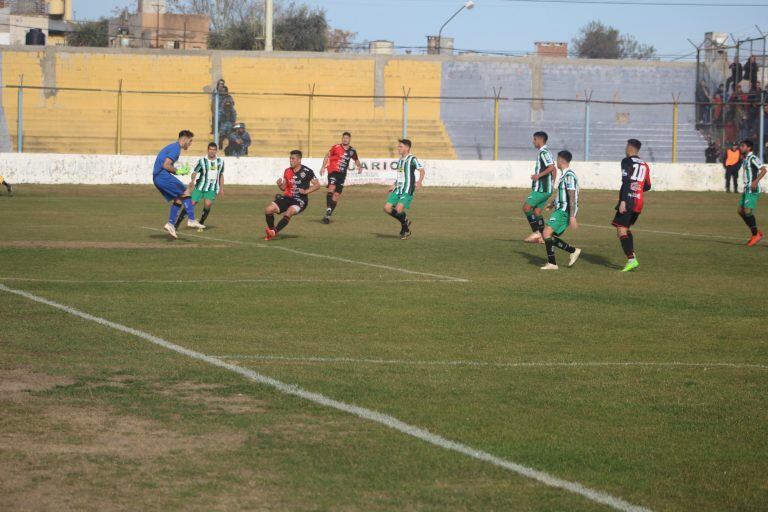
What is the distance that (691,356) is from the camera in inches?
388

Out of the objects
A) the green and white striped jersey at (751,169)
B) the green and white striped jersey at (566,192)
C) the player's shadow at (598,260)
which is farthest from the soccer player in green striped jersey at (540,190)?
the green and white striped jersey at (751,169)

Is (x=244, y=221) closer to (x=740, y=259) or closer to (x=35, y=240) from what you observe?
(x=35, y=240)

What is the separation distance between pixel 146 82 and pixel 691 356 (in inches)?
1812

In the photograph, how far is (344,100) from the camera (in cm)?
5231

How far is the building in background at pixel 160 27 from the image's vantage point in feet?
228

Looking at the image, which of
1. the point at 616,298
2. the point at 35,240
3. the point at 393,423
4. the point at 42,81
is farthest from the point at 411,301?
the point at 42,81

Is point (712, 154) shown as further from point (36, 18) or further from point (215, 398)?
point (36, 18)

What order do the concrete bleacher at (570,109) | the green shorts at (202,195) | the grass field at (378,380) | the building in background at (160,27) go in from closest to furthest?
the grass field at (378,380) → the green shorts at (202,195) → the concrete bleacher at (570,109) → the building in background at (160,27)

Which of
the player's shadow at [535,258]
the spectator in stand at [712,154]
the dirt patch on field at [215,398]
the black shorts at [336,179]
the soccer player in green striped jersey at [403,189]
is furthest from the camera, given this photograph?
the spectator in stand at [712,154]

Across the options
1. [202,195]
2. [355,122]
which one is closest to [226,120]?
[355,122]

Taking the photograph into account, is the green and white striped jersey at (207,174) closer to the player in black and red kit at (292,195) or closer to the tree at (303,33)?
A: the player in black and red kit at (292,195)

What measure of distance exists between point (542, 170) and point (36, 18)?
205 ft

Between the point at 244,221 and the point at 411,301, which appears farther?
the point at 244,221

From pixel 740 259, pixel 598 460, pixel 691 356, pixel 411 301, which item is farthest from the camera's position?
pixel 740 259
